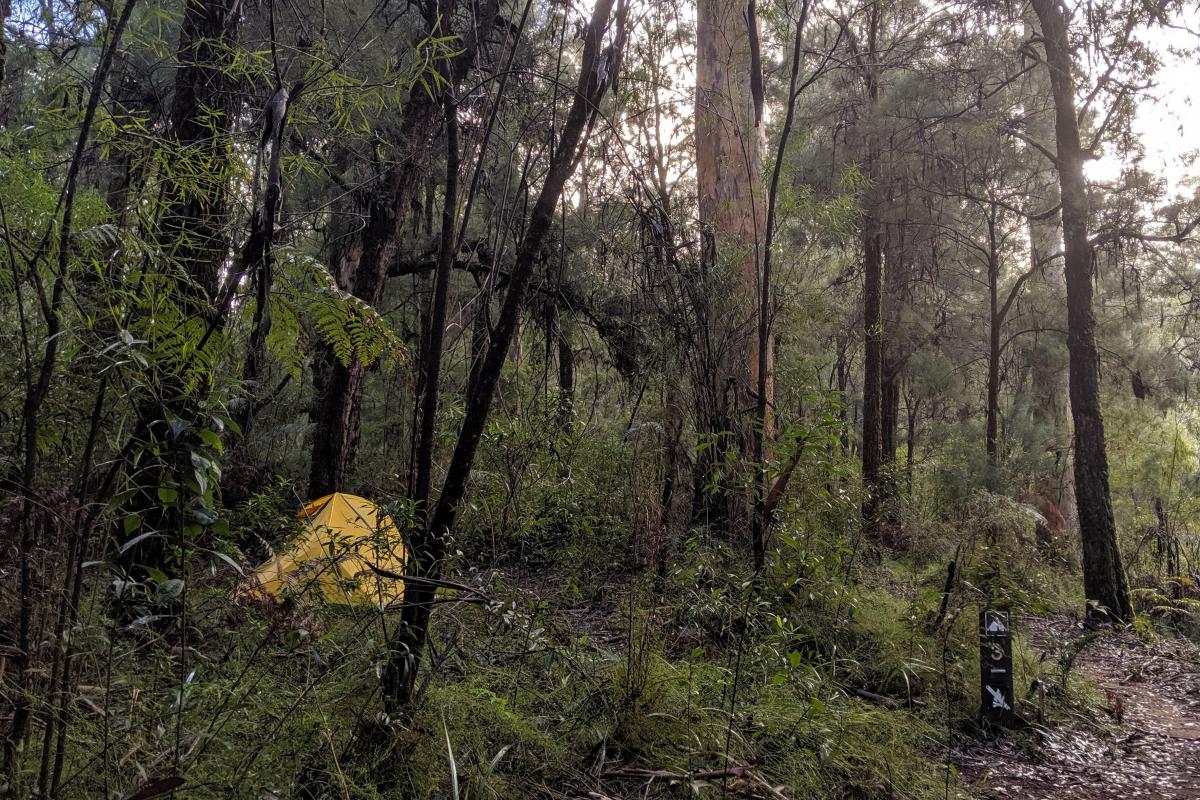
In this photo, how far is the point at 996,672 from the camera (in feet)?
14.1

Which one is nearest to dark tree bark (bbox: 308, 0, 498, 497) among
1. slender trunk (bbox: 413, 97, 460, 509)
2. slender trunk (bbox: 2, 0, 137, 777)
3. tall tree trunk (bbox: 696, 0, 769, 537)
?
tall tree trunk (bbox: 696, 0, 769, 537)

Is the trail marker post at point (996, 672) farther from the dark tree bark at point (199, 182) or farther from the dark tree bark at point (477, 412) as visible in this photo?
the dark tree bark at point (199, 182)

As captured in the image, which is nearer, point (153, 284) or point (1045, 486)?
point (153, 284)

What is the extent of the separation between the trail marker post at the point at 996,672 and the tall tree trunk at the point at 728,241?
1.70 metres

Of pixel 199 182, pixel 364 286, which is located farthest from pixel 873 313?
pixel 199 182

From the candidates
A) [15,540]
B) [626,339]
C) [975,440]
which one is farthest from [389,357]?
[975,440]

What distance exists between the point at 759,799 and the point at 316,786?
57.6 inches

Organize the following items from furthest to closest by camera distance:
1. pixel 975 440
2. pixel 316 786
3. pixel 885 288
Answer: pixel 975 440 → pixel 885 288 → pixel 316 786

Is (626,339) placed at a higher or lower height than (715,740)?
higher

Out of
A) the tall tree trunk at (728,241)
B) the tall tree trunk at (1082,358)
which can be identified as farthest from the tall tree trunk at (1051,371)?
the tall tree trunk at (728,241)

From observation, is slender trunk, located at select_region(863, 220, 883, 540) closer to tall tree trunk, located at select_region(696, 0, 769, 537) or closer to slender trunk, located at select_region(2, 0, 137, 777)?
tall tree trunk, located at select_region(696, 0, 769, 537)

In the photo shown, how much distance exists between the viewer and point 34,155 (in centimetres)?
299

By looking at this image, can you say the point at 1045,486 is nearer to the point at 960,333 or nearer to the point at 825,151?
the point at 960,333

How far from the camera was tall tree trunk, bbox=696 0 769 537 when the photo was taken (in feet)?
16.6
